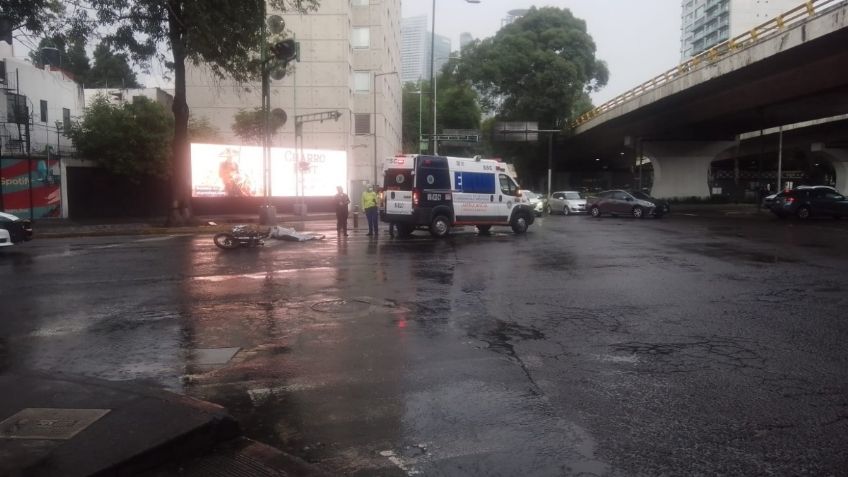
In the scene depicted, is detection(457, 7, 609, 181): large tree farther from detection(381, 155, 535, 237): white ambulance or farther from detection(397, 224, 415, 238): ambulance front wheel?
detection(397, 224, 415, 238): ambulance front wheel

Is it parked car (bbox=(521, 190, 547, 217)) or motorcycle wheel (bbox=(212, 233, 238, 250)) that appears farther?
parked car (bbox=(521, 190, 547, 217))

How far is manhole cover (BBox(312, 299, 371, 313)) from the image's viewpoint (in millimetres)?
9009

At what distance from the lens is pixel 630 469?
13.4ft

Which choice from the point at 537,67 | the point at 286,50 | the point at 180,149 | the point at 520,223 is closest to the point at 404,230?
the point at 520,223

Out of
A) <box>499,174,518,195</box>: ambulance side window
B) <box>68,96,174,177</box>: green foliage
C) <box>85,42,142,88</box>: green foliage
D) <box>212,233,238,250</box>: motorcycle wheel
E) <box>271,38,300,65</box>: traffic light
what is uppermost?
<box>85,42,142,88</box>: green foliage

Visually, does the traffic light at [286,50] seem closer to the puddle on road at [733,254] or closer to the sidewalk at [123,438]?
the puddle on road at [733,254]

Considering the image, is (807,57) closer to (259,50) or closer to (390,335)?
(259,50)

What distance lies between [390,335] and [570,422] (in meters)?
3.09

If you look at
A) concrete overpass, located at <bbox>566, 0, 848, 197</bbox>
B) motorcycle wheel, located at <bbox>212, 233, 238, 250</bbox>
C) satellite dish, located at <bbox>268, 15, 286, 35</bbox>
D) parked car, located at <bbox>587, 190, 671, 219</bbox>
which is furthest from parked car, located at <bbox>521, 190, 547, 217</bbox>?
motorcycle wheel, located at <bbox>212, 233, 238, 250</bbox>

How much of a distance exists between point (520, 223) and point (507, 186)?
1405mm

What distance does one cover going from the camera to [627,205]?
33.9m

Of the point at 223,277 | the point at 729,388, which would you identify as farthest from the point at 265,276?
the point at 729,388

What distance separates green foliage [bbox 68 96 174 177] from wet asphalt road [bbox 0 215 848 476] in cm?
2209

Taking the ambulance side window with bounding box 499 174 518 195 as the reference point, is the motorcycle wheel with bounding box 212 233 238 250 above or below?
below
